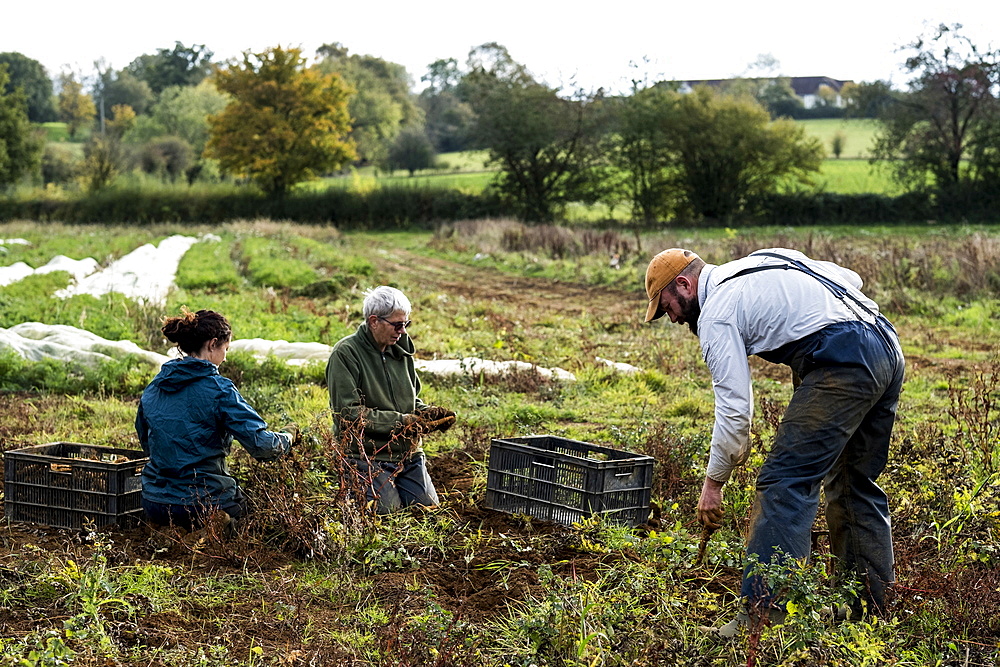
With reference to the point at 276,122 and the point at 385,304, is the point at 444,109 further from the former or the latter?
the point at 385,304

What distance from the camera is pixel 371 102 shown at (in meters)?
71.6

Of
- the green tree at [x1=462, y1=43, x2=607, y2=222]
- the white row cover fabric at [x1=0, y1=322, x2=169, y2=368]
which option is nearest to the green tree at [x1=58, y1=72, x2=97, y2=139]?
the green tree at [x1=462, y1=43, x2=607, y2=222]

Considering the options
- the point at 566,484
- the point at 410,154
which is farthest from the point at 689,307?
the point at 410,154

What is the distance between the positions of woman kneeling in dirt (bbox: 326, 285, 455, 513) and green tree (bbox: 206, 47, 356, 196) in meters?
41.5

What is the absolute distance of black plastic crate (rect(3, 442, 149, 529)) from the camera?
5047 mm

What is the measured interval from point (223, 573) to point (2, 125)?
164 ft

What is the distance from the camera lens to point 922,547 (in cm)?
468

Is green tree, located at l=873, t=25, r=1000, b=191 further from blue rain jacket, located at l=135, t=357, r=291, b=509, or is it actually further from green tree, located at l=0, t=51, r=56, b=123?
green tree, located at l=0, t=51, r=56, b=123

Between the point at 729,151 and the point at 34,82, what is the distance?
75.0 m

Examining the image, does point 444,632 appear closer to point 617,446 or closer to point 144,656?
point 144,656

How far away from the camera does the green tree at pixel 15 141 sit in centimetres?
4722

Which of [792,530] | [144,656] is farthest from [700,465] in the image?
[144,656]

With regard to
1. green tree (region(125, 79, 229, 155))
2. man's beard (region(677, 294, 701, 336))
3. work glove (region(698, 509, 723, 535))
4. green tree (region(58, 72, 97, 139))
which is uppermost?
green tree (region(58, 72, 97, 139))

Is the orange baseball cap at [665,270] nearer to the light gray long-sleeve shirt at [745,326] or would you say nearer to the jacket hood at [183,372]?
the light gray long-sleeve shirt at [745,326]
